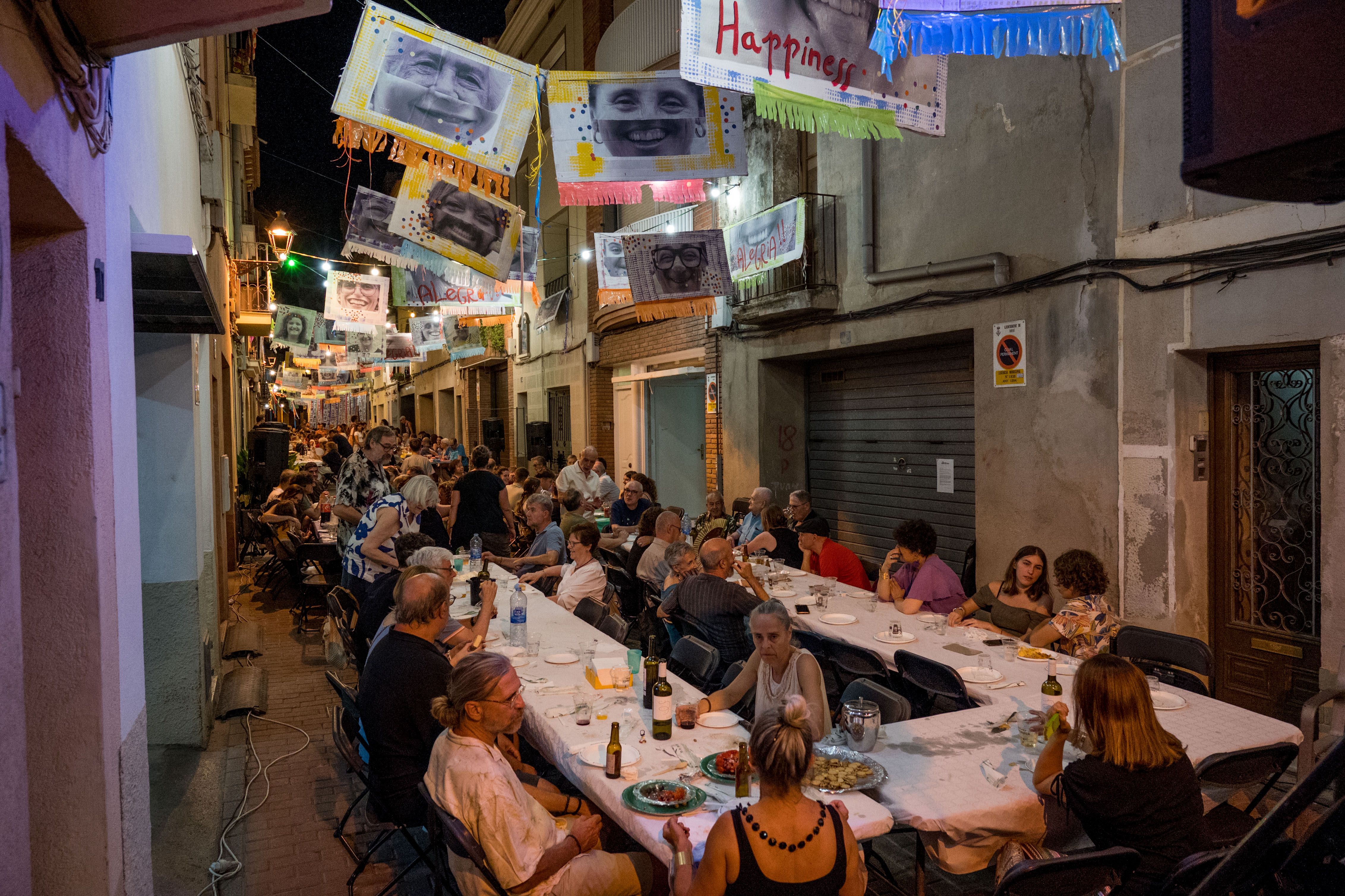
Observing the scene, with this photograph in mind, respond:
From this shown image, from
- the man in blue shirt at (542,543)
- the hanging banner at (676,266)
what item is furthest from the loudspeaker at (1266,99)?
the hanging banner at (676,266)

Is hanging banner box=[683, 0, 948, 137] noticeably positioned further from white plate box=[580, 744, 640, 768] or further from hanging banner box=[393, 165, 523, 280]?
hanging banner box=[393, 165, 523, 280]

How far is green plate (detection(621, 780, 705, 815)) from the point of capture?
3023 millimetres

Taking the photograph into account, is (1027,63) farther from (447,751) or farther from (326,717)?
(326,717)

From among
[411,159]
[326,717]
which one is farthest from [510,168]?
[326,717]

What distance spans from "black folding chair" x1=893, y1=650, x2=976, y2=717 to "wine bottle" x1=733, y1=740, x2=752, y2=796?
162 cm

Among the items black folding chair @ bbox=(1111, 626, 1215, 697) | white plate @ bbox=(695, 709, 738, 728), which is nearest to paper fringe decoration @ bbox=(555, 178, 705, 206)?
white plate @ bbox=(695, 709, 738, 728)

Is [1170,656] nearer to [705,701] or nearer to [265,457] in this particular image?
[705,701]

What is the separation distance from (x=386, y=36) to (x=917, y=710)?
5.57 m

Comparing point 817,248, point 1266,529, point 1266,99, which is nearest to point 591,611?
point 1266,529

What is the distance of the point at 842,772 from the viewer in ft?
10.7

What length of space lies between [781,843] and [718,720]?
142 cm

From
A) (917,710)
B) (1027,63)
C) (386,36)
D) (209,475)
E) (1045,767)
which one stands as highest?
(1027,63)

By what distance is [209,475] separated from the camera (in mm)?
7422

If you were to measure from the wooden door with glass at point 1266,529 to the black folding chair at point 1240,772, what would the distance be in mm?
2693
